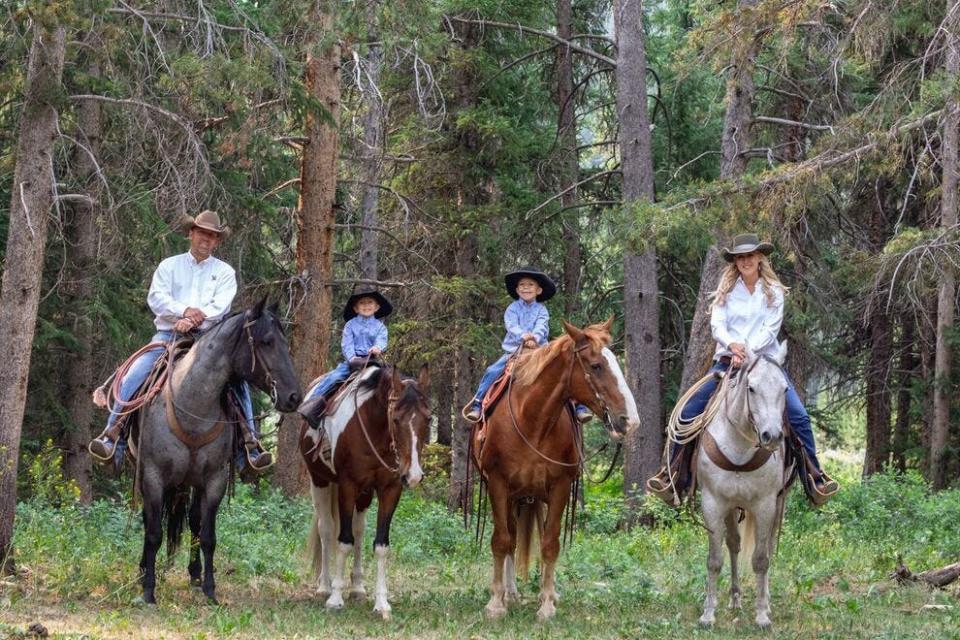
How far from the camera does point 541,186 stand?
2225 cm

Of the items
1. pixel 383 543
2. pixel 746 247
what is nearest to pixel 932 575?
pixel 746 247

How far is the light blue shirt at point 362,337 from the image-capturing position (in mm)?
11680

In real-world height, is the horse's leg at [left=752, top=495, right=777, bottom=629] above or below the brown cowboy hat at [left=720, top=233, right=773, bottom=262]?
below

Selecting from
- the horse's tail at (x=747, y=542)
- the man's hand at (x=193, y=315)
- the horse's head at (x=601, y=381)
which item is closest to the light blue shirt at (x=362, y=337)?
the man's hand at (x=193, y=315)

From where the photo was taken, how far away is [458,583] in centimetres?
1215

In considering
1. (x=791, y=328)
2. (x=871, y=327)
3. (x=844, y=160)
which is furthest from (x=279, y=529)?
(x=871, y=327)

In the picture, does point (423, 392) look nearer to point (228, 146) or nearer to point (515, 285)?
point (515, 285)

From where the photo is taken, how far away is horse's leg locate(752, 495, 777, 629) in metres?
9.86

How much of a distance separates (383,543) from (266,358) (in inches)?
75.2

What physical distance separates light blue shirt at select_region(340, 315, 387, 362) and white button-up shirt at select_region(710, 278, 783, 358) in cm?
322

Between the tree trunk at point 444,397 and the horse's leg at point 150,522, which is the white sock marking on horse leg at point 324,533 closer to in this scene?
the horse's leg at point 150,522

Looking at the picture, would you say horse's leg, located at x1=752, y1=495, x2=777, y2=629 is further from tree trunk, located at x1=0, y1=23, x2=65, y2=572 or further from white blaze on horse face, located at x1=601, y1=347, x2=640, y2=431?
tree trunk, located at x1=0, y1=23, x2=65, y2=572

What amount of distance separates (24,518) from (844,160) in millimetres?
9724

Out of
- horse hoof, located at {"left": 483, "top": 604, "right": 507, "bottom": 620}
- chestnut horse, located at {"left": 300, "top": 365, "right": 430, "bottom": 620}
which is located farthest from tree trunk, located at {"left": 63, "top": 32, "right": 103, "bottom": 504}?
horse hoof, located at {"left": 483, "top": 604, "right": 507, "bottom": 620}
